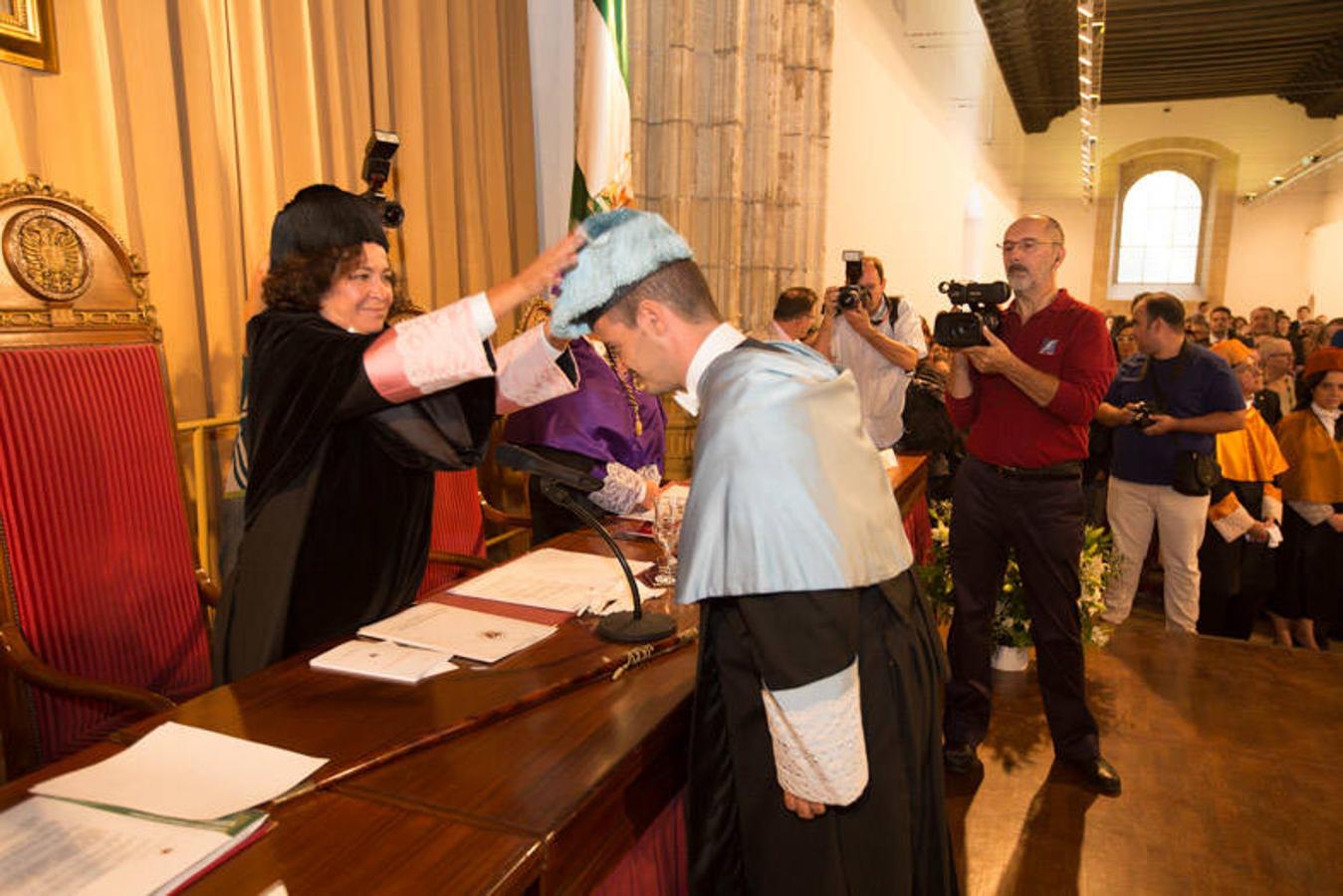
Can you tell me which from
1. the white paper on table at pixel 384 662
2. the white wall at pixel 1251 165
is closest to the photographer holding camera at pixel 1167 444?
the white paper on table at pixel 384 662

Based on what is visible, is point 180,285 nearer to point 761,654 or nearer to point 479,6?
point 479,6

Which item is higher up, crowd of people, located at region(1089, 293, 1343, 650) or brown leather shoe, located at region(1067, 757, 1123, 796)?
crowd of people, located at region(1089, 293, 1343, 650)

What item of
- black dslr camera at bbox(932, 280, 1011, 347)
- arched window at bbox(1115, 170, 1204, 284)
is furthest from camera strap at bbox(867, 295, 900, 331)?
arched window at bbox(1115, 170, 1204, 284)

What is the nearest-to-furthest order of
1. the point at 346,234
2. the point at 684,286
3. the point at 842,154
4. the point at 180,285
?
the point at 684,286, the point at 346,234, the point at 180,285, the point at 842,154

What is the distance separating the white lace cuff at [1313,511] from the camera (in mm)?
4613

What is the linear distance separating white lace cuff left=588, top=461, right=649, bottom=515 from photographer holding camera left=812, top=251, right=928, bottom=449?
165cm

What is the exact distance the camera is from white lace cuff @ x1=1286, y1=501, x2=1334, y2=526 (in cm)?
461

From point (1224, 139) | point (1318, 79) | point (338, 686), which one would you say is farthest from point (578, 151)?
point (1224, 139)

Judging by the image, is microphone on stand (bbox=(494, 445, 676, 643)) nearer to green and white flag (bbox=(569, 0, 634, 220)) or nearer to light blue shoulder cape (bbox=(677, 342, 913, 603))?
light blue shoulder cape (bbox=(677, 342, 913, 603))

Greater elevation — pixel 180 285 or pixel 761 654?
pixel 180 285

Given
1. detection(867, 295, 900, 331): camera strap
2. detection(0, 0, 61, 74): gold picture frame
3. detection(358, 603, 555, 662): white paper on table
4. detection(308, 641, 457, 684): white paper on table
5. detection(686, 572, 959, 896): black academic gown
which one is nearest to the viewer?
detection(686, 572, 959, 896): black academic gown

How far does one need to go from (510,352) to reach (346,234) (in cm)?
43

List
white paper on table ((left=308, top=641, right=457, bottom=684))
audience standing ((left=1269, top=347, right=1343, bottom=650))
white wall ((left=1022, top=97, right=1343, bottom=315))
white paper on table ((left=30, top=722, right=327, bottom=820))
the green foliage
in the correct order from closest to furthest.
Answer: white paper on table ((left=30, top=722, right=327, bottom=820)) < white paper on table ((left=308, top=641, right=457, bottom=684)) < the green foliage < audience standing ((left=1269, top=347, right=1343, bottom=650)) < white wall ((left=1022, top=97, right=1343, bottom=315))

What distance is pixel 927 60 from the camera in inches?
422
